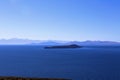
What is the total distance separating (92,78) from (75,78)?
425cm

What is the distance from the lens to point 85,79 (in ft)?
188

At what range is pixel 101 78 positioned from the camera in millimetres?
58719

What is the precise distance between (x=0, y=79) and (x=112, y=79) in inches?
1117

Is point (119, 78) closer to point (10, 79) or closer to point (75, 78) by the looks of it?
point (75, 78)

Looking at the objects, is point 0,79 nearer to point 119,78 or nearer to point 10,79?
point 10,79

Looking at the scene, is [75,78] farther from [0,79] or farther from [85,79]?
[0,79]

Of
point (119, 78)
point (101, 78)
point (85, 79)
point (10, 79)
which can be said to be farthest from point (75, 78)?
point (10, 79)

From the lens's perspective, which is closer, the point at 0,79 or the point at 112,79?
the point at 0,79

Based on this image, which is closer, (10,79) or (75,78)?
(10,79)

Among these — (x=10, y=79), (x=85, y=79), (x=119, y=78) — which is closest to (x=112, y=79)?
(x=119, y=78)

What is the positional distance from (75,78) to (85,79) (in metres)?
2.64

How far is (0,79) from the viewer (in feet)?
139

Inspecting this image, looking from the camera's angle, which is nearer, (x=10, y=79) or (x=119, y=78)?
(x=10, y=79)

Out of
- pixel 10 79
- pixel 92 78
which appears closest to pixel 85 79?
pixel 92 78
